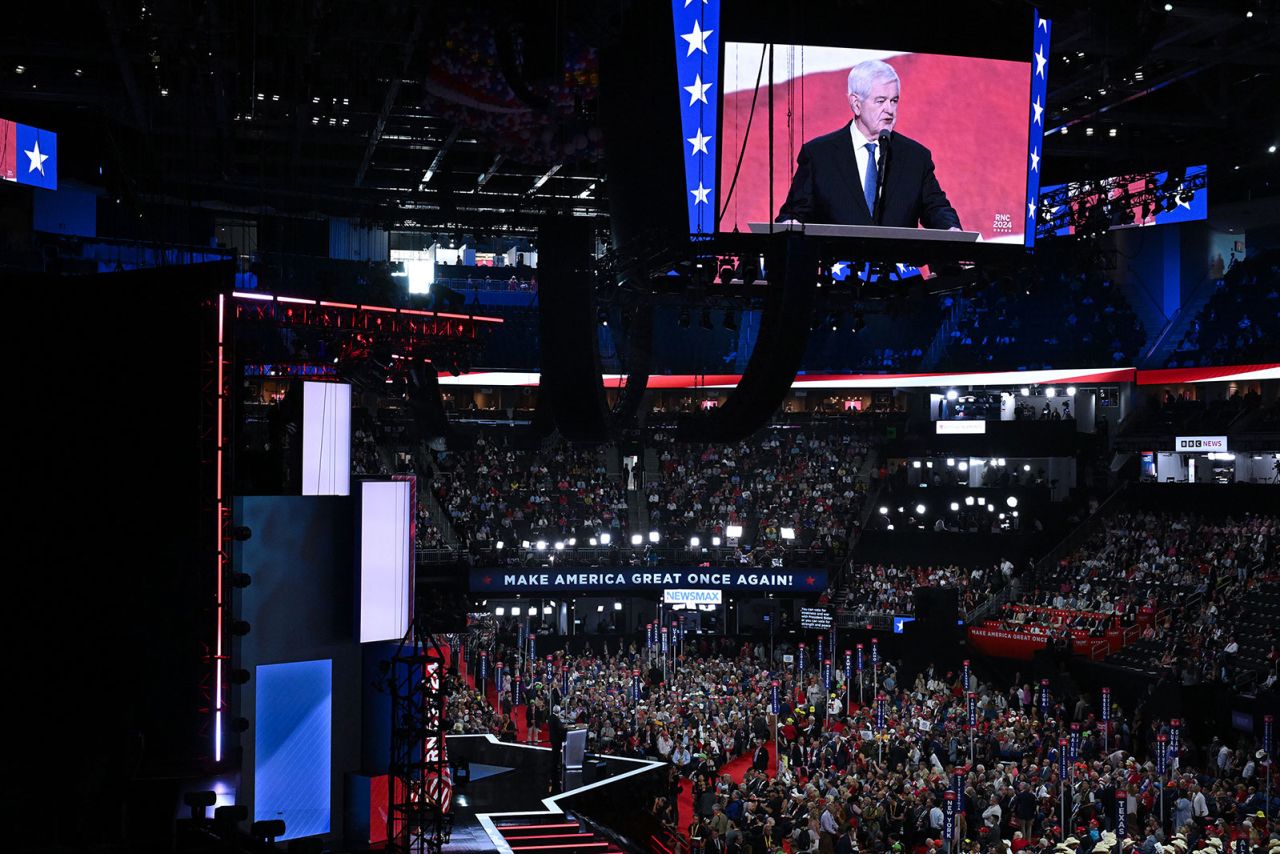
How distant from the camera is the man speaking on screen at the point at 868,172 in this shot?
1329 centimetres

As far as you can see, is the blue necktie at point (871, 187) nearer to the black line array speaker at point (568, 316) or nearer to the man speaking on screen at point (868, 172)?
the man speaking on screen at point (868, 172)

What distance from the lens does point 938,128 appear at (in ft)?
44.5

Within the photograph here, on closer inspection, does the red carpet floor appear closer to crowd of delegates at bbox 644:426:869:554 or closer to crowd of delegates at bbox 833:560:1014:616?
crowd of delegates at bbox 833:560:1014:616

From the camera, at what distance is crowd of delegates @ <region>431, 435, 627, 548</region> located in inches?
1403

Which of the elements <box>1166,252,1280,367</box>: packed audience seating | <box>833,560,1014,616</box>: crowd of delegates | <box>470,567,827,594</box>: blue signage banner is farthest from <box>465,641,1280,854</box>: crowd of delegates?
<box>1166,252,1280,367</box>: packed audience seating

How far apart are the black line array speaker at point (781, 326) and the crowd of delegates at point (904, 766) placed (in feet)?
18.6

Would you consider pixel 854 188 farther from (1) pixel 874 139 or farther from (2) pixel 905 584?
(2) pixel 905 584

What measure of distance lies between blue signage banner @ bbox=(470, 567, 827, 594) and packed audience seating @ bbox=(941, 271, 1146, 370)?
446 inches

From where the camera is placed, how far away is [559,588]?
107 feet

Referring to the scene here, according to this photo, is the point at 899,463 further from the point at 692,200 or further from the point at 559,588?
the point at 692,200

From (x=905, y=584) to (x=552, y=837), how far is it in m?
18.1

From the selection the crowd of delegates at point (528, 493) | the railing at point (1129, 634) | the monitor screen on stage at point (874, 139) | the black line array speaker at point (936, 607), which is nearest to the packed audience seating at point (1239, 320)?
the railing at point (1129, 634)

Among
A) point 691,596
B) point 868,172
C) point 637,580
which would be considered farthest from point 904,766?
point 637,580

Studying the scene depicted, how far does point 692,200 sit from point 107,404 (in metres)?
6.25
